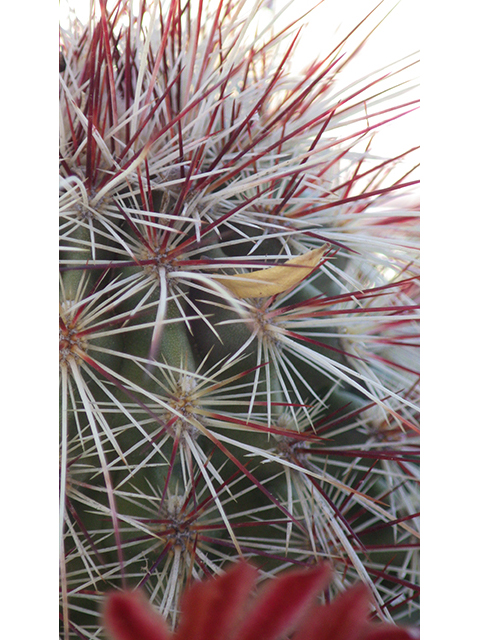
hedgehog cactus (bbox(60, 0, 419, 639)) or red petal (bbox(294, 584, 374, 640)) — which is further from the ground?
hedgehog cactus (bbox(60, 0, 419, 639))

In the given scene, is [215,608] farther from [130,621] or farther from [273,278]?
[273,278]

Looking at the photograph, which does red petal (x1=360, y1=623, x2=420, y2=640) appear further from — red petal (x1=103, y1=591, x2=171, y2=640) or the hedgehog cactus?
red petal (x1=103, y1=591, x2=171, y2=640)

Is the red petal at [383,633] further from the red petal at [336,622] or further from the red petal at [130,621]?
the red petal at [130,621]

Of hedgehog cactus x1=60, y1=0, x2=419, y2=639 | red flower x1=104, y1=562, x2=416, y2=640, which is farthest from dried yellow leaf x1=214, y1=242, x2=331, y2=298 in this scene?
red flower x1=104, y1=562, x2=416, y2=640

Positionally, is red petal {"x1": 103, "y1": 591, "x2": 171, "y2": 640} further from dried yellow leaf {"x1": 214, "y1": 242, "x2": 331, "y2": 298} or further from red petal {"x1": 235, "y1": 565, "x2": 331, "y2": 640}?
dried yellow leaf {"x1": 214, "y1": 242, "x2": 331, "y2": 298}

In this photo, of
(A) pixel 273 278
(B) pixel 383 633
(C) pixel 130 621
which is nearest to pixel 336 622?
(B) pixel 383 633

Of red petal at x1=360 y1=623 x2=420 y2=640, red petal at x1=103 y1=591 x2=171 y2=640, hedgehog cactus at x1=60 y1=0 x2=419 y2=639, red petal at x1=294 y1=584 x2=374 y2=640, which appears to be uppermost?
hedgehog cactus at x1=60 y1=0 x2=419 y2=639

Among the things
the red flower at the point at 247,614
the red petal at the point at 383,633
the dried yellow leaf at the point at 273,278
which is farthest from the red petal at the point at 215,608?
the dried yellow leaf at the point at 273,278
